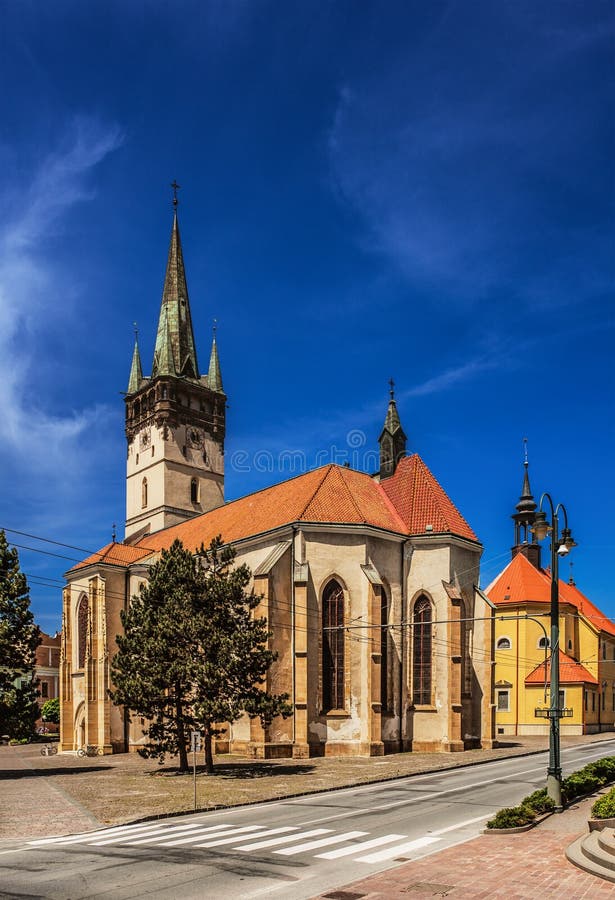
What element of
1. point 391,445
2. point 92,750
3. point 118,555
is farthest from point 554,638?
point 118,555

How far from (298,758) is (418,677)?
7.90m

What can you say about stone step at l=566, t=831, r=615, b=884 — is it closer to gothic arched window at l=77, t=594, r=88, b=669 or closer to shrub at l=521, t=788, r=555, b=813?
shrub at l=521, t=788, r=555, b=813

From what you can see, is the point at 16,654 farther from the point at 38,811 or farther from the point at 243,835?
the point at 243,835

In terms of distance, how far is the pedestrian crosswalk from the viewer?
15.1 meters

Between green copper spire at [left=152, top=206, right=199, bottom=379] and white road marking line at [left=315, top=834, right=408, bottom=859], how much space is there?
2072 inches

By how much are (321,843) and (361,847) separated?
3.01 feet

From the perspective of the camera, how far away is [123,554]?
55562 mm

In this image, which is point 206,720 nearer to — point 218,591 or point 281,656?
point 218,591

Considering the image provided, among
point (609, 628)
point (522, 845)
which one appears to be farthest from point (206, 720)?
point (609, 628)

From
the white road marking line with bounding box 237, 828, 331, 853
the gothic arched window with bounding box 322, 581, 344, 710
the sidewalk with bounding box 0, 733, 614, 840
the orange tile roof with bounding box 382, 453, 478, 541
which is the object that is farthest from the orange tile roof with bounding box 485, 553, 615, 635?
the white road marking line with bounding box 237, 828, 331, 853

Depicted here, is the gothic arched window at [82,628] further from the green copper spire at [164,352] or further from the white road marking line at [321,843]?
the white road marking line at [321,843]

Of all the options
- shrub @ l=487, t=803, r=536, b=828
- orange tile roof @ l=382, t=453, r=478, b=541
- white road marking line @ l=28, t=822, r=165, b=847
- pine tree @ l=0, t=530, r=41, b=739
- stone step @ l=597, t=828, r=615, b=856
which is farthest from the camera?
orange tile roof @ l=382, t=453, r=478, b=541

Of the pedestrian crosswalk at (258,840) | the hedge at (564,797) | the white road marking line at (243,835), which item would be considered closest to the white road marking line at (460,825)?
the hedge at (564,797)

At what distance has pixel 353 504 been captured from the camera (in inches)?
1705
